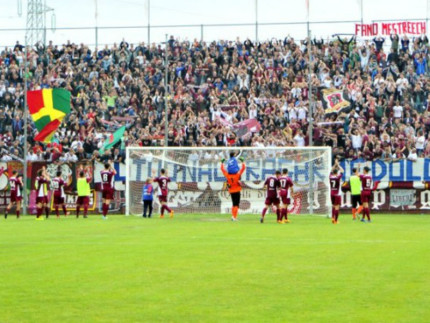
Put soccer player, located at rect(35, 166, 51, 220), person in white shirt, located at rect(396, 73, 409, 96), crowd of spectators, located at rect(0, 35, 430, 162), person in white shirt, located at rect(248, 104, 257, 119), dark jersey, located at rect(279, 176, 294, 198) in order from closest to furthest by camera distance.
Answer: dark jersey, located at rect(279, 176, 294, 198), soccer player, located at rect(35, 166, 51, 220), crowd of spectators, located at rect(0, 35, 430, 162), person in white shirt, located at rect(248, 104, 257, 119), person in white shirt, located at rect(396, 73, 409, 96)

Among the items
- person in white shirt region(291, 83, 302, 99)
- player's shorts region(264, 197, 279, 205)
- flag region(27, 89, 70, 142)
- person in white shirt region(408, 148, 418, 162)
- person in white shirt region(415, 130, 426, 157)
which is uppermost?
person in white shirt region(291, 83, 302, 99)

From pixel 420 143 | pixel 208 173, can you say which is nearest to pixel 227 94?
pixel 208 173

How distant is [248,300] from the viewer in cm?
1377

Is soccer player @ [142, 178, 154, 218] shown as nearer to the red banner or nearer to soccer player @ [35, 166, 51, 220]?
soccer player @ [35, 166, 51, 220]

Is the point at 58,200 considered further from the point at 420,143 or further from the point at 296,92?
the point at 420,143

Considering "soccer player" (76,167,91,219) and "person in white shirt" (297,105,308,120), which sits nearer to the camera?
"soccer player" (76,167,91,219)

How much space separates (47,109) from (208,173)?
790cm

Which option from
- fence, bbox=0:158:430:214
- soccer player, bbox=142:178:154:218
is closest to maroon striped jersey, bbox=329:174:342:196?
soccer player, bbox=142:178:154:218

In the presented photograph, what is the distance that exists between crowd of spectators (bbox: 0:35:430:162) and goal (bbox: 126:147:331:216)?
2888 millimetres

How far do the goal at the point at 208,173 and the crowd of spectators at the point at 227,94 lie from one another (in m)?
2.89

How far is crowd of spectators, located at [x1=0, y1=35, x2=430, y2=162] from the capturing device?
1845 inches

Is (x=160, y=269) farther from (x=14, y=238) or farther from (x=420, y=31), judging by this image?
(x=420, y=31)

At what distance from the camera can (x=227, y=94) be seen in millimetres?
51625

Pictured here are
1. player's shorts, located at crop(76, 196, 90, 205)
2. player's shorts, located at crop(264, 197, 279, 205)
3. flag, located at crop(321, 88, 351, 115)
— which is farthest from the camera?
flag, located at crop(321, 88, 351, 115)
